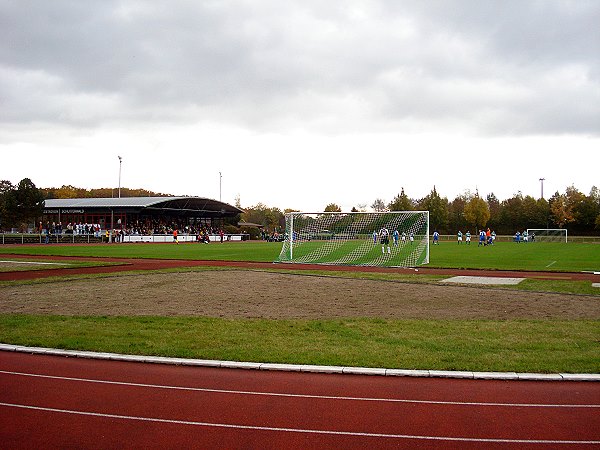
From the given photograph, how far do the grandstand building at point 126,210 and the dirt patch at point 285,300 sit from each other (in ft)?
174

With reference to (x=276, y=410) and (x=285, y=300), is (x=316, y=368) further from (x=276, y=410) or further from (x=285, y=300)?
(x=285, y=300)

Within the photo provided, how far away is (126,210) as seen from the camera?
71250mm

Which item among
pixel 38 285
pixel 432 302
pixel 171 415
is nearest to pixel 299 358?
pixel 171 415

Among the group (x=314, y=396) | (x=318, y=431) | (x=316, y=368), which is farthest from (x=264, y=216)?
(x=318, y=431)

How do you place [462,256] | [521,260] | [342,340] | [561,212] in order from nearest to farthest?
1. [342,340]
2. [521,260]
3. [462,256]
4. [561,212]

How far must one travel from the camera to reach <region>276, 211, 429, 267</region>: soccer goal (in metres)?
32.3

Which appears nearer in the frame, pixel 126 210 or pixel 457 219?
pixel 126 210

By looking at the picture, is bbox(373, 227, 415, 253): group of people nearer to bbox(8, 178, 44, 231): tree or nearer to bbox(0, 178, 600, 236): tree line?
bbox(0, 178, 600, 236): tree line

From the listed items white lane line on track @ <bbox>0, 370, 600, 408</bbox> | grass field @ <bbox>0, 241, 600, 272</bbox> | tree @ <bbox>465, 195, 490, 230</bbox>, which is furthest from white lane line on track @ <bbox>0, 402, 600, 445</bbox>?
tree @ <bbox>465, 195, 490, 230</bbox>

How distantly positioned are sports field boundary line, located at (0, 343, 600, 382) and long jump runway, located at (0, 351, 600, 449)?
13 cm

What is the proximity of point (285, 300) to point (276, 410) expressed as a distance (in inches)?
335

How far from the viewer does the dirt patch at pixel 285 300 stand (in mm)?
12984

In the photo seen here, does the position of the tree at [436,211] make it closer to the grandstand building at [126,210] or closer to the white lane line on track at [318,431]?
the grandstand building at [126,210]

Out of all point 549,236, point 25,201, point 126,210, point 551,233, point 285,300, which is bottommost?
point 285,300
